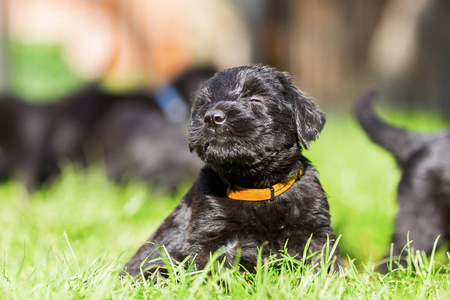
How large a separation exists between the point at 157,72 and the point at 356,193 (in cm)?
374

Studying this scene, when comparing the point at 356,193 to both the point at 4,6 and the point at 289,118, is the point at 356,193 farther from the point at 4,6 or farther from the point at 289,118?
the point at 4,6

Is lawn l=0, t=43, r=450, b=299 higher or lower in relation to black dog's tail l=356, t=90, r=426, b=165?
lower

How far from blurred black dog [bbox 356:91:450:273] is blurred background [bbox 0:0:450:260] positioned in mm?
272

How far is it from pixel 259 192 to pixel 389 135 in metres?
1.22

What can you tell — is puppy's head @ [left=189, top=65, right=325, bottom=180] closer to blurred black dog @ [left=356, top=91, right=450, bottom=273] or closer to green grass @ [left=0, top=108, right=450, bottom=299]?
green grass @ [left=0, top=108, right=450, bottom=299]

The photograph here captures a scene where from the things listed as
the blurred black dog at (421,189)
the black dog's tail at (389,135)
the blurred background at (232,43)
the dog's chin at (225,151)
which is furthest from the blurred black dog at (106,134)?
the dog's chin at (225,151)

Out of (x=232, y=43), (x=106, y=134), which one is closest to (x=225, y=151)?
(x=106, y=134)

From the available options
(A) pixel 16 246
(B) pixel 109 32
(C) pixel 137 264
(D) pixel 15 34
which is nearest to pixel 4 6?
(D) pixel 15 34

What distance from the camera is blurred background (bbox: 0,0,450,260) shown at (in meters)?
4.67

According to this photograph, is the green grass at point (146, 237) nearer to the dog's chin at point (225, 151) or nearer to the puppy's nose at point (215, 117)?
the dog's chin at point (225, 151)

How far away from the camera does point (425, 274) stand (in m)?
2.14

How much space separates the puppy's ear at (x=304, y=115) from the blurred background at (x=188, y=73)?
831 mm

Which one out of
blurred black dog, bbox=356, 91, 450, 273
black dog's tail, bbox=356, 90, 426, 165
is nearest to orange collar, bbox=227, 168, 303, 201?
blurred black dog, bbox=356, 91, 450, 273

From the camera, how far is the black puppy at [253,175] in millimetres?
2047
